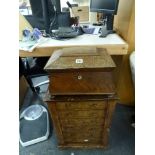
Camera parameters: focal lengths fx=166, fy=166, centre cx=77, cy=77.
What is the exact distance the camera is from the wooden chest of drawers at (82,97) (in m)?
0.95

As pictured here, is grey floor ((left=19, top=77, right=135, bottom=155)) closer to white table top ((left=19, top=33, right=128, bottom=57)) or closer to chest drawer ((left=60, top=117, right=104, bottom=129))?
chest drawer ((left=60, top=117, right=104, bottom=129))

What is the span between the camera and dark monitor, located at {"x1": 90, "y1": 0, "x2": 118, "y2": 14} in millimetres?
1382

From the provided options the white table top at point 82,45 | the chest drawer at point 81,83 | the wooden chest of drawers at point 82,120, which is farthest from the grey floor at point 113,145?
the white table top at point 82,45

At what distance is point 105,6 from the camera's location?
1.45 meters

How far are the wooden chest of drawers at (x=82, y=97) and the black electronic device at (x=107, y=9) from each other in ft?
1.77

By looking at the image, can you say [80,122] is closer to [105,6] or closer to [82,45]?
[82,45]

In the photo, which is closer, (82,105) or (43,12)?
(82,105)

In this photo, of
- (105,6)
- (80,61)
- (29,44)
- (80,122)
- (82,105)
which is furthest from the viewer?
(105,6)

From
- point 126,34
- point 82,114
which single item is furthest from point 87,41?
point 82,114

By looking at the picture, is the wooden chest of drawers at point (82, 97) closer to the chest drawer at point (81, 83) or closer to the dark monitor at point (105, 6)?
the chest drawer at point (81, 83)

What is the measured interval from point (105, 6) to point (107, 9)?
0.04m

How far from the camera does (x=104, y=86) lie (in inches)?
39.3

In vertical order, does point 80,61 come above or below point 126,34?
below
